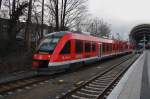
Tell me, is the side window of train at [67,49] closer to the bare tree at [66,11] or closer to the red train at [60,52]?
the red train at [60,52]

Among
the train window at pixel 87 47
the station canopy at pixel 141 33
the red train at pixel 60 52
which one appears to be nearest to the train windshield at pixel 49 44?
the red train at pixel 60 52

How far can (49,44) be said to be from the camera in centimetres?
1877

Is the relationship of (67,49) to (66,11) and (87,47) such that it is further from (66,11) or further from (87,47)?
(66,11)

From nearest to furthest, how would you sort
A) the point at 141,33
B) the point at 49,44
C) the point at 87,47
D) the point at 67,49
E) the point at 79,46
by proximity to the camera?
the point at 49,44 → the point at 67,49 → the point at 79,46 → the point at 87,47 → the point at 141,33

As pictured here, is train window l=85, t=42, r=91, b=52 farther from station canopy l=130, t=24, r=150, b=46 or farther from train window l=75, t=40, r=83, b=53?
station canopy l=130, t=24, r=150, b=46

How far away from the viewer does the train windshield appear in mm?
18280

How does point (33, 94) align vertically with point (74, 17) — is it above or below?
below

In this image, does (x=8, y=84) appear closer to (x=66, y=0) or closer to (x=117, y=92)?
(x=117, y=92)

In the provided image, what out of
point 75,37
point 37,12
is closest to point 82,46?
point 75,37

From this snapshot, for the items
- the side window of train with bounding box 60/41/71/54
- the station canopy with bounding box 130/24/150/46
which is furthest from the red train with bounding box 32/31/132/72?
the station canopy with bounding box 130/24/150/46

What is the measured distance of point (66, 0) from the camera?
40.1m

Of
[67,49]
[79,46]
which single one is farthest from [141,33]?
[67,49]

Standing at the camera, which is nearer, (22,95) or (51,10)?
(22,95)

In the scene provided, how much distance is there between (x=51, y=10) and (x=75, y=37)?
17445 millimetres
